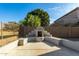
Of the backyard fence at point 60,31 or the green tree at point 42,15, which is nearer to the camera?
the backyard fence at point 60,31

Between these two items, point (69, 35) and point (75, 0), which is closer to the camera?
point (75, 0)

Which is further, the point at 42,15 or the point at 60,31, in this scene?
the point at 42,15

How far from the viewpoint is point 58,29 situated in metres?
22.7

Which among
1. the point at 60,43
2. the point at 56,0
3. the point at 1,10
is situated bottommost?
the point at 60,43

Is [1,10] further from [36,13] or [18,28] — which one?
[18,28]

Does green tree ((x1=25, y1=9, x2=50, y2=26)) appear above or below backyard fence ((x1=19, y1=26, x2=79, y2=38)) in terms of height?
above

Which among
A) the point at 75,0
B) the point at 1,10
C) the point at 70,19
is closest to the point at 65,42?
the point at 75,0

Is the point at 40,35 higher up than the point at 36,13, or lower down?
lower down

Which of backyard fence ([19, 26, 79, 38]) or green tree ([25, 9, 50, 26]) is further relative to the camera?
green tree ([25, 9, 50, 26])

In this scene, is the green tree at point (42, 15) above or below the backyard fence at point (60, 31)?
above

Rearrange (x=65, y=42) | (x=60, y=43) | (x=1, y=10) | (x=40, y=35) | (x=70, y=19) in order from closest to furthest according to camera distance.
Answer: (x=65, y=42) < (x=60, y=43) < (x=40, y=35) < (x=70, y=19) < (x=1, y=10)

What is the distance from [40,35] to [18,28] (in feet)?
11.8

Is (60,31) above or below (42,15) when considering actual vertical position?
below

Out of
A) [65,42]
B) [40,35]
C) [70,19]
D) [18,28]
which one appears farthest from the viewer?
[70,19]
